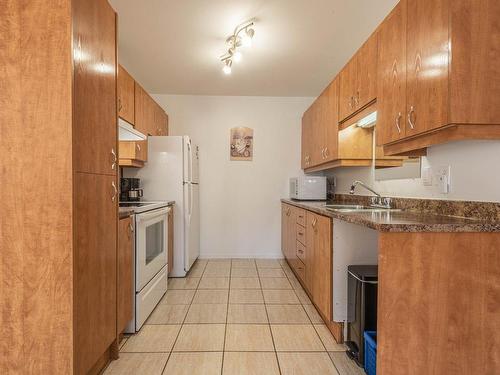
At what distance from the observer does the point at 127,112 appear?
2812 millimetres

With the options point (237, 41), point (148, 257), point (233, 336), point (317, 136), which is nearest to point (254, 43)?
point (237, 41)

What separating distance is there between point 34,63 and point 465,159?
2094mm

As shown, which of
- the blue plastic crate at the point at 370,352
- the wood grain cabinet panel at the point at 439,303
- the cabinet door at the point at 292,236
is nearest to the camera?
the wood grain cabinet panel at the point at 439,303

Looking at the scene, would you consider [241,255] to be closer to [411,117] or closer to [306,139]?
[306,139]

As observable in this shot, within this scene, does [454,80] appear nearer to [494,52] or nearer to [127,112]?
[494,52]

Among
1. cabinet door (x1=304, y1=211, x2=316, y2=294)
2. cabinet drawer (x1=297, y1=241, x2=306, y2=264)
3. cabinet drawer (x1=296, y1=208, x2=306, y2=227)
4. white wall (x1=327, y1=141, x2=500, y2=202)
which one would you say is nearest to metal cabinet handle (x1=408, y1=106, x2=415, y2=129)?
white wall (x1=327, y1=141, x2=500, y2=202)

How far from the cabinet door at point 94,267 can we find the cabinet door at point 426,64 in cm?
164

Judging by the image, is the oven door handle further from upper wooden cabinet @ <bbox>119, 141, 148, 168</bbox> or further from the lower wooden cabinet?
the lower wooden cabinet

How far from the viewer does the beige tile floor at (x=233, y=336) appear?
5.54ft

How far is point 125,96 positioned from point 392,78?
2.26 m

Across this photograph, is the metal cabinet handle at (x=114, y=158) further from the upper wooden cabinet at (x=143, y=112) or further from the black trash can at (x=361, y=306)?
the black trash can at (x=361, y=306)

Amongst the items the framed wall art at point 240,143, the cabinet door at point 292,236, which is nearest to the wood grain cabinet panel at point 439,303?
the cabinet door at point 292,236

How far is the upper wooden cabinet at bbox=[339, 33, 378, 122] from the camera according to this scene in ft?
6.70

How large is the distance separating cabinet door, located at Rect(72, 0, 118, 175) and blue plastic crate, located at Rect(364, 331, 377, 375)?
1668 millimetres
